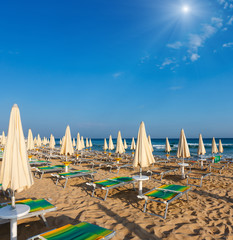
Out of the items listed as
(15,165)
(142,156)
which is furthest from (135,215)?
(15,165)

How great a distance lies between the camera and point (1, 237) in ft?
10.3

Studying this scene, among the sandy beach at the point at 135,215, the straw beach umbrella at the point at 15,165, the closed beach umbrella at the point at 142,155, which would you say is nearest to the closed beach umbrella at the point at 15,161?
the straw beach umbrella at the point at 15,165

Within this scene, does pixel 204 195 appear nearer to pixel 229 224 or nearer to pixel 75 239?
pixel 229 224

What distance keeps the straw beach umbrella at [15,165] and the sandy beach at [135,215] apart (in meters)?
0.80

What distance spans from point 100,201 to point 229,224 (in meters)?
3.18

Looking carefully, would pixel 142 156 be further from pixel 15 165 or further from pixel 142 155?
pixel 15 165

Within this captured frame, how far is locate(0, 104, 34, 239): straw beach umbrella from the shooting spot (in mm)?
2707

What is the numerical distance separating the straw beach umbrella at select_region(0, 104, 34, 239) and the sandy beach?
2.63 feet

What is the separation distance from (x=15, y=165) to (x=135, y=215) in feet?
9.35

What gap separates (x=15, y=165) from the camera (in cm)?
274

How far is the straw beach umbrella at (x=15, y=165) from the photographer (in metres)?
2.71

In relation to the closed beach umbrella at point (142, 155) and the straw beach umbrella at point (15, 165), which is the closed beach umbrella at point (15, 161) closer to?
the straw beach umbrella at point (15, 165)

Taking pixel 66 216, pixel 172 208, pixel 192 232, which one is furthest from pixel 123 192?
pixel 192 232

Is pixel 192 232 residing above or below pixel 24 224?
below
